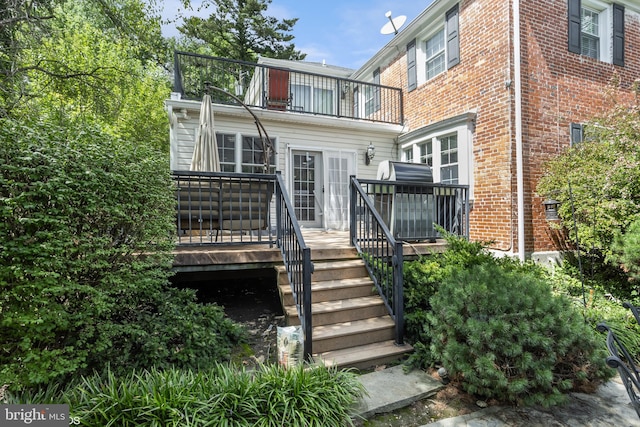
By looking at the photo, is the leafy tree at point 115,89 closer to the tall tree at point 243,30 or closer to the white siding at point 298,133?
the white siding at point 298,133

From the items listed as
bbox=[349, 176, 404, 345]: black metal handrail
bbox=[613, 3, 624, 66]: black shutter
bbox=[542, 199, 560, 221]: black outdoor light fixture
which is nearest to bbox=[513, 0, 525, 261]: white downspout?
bbox=[542, 199, 560, 221]: black outdoor light fixture

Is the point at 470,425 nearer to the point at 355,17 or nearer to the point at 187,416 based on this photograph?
the point at 187,416

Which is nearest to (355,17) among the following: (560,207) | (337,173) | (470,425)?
(337,173)

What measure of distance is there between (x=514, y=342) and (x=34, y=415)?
3.57 m

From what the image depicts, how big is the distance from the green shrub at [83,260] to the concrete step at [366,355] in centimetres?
107

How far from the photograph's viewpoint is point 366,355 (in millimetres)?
3176

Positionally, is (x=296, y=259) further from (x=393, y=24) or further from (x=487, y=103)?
(x=393, y=24)

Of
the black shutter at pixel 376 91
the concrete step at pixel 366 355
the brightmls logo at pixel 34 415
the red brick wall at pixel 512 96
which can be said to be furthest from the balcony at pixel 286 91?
the brightmls logo at pixel 34 415

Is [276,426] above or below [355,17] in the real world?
below

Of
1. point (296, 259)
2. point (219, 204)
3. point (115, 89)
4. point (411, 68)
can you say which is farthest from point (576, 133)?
point (115, 89)

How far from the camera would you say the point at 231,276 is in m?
4.48

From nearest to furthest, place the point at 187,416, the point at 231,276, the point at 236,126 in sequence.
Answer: the point at 187,416
the point at 231,276
the point at 236,126

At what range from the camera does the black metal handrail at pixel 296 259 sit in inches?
121

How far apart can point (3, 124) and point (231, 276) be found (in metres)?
2.95
